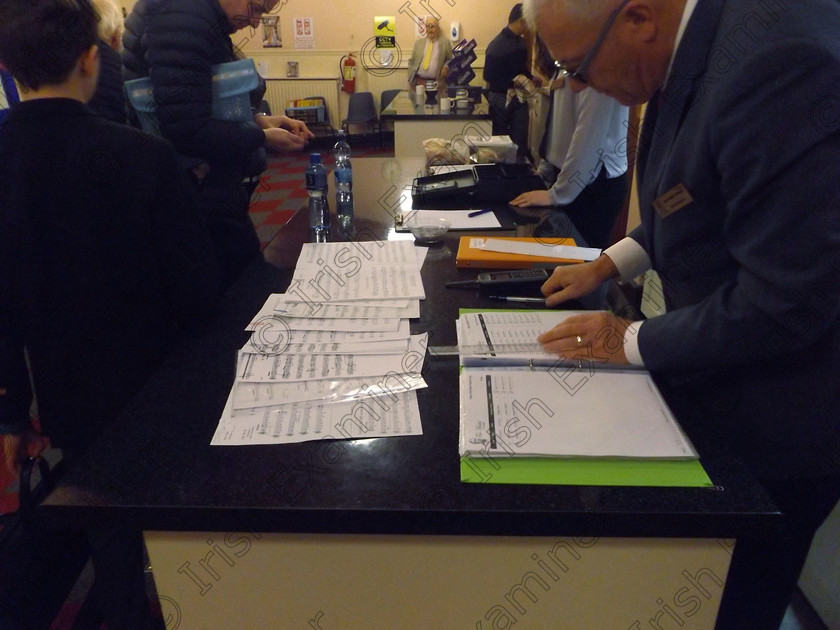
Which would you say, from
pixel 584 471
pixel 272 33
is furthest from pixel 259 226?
pixel 272 33

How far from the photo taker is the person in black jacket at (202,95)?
1.57 meters

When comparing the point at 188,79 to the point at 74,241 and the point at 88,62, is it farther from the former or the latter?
the point at 74,241

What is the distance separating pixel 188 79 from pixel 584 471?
1517 millimetres

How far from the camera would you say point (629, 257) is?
113cm

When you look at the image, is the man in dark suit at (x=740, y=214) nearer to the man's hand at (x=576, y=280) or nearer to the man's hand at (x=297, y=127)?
the man's hand at (x=576, y=280)

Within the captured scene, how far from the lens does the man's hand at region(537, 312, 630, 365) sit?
824mm

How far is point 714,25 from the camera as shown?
0.71 metres

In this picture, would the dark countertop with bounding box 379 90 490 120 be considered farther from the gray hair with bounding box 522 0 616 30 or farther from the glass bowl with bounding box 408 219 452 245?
the gray hair with bounding box 522 0 616 30

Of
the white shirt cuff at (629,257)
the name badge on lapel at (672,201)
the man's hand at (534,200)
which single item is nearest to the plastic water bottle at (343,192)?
the man's hand at (534,200)

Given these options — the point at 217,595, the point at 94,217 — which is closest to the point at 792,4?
the point at 217,595

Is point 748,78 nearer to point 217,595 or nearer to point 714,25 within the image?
point 714,25

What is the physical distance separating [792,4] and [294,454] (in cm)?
77

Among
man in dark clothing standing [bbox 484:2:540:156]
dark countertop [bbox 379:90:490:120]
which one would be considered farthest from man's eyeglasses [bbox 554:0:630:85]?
dark countertop [bbox 379:90:490:120]

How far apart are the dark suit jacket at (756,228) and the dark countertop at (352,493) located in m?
0.11
